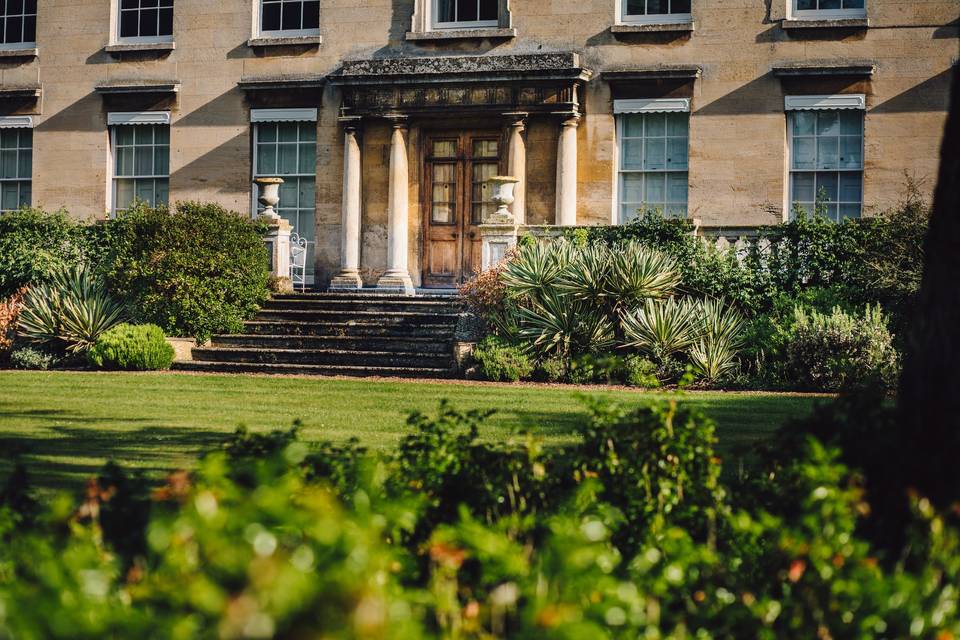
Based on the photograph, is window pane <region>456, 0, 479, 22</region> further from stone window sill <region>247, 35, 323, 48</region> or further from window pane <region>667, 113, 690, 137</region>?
window pane <region>667, 113, 690, 137</region>

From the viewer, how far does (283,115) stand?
21531mm

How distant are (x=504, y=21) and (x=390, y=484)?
649 inches

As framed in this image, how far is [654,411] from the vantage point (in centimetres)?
549

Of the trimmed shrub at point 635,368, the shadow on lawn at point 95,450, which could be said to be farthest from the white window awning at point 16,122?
the shadow on lawn at point 95,450

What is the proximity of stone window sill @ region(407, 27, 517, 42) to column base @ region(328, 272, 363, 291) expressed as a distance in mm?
4328

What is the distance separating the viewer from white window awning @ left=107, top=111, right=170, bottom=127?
Result: 2217 cm

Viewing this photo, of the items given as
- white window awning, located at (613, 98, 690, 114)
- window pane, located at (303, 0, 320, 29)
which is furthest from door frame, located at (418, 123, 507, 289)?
window pane, located at (303, 0, 320, 29)

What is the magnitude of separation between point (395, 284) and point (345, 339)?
3.48 metres

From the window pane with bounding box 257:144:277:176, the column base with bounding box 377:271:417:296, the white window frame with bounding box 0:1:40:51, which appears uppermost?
the white window frame with bounding box 0:1:40:51

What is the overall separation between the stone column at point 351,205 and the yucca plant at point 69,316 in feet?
15.1

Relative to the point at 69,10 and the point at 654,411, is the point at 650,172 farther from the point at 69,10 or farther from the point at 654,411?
→ the point at 654,411

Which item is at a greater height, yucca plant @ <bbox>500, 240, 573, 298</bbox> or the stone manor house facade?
the stone manor house facade

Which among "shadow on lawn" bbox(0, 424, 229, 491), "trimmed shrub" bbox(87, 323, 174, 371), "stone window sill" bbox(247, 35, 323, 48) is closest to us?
"shadow on lawn" bbox(0, 424, 229, 491)

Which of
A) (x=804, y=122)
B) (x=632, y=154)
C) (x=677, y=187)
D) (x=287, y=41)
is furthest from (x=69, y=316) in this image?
(x=804, y=122)
